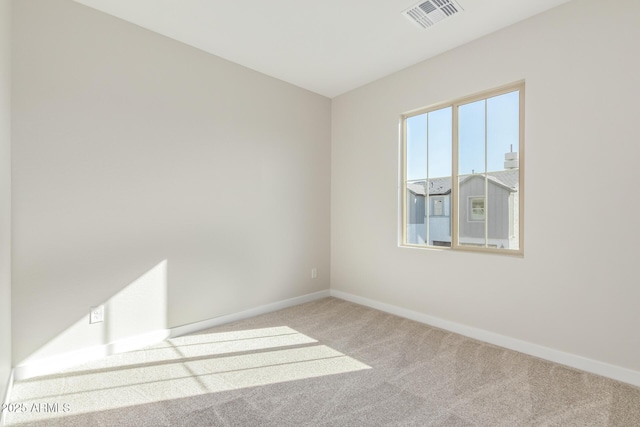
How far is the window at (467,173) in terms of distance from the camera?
267cm

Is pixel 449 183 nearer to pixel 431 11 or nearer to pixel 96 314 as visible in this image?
pixel 431 11

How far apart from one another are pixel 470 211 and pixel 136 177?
3.09 meters

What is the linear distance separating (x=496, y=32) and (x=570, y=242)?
189 cm

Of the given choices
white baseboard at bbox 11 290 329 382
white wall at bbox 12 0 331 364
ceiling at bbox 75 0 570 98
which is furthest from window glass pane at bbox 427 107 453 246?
white baseboard at bbox 11 290 329 382

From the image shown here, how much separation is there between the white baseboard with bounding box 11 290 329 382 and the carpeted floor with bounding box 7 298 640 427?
0.08 m

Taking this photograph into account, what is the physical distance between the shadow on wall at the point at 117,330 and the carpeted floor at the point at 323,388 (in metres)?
0.09

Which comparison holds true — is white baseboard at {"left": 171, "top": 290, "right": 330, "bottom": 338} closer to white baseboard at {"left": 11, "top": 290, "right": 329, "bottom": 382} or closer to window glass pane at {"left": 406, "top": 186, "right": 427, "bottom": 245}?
white baseboard at {"left": 11, "top": 290, "right": 329, "bottom": 382}

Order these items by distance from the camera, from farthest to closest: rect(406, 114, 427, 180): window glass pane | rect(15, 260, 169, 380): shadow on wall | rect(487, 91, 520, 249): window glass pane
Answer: rect(406, 114, 427, 180): window glass pane < rect(487, 91, 520, 249): window glass pane < rect(15, 260, 169, 380): shadow on wall

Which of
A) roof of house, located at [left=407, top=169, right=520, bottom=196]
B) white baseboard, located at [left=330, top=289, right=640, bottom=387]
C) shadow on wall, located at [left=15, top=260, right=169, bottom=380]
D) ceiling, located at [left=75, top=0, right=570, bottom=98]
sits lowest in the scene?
white baseboard, located at [left=330, top=289, right=640, bottom=387]

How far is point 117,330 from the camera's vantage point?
97.5 inches

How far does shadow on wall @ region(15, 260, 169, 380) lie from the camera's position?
85.8 inches

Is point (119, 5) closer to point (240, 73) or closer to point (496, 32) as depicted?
point (240, 73)

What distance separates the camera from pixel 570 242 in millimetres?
2297

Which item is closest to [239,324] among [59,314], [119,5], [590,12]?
[59,314]
